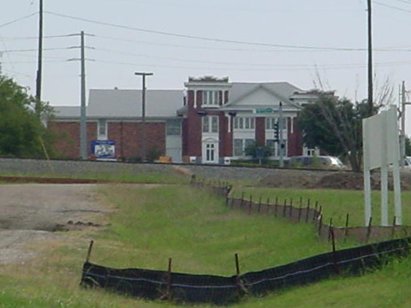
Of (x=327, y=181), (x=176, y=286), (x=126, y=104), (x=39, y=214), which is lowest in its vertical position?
(x=176, y=286)

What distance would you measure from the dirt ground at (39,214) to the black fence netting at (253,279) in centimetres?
515

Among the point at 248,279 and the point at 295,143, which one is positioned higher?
the point at 295,143

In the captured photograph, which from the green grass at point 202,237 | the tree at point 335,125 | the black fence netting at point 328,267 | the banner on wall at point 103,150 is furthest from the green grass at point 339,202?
the banner on wall at point 103,150

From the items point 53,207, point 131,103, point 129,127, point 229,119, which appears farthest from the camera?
point 131,103

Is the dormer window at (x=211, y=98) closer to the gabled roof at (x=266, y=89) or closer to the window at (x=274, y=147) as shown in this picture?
the gabled roof at (x=266, y=89)

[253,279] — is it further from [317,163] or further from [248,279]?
[317,163]

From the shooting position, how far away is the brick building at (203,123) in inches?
3959

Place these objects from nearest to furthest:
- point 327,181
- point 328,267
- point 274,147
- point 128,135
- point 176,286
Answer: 1. point 176,286
2. point 328,267
3. point 327,181
4. point 274,147
5. point 128,135

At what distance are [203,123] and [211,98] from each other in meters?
2.51

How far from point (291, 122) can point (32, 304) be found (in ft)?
284

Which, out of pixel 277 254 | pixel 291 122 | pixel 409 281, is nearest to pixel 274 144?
pixel 291 122

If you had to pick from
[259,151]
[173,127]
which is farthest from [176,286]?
[173,127]

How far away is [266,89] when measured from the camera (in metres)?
104

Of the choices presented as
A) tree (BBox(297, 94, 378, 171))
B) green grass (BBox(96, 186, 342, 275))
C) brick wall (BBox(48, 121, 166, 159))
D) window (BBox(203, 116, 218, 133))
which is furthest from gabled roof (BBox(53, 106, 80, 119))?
green grass (BBox(96, 186, 342, 275))
